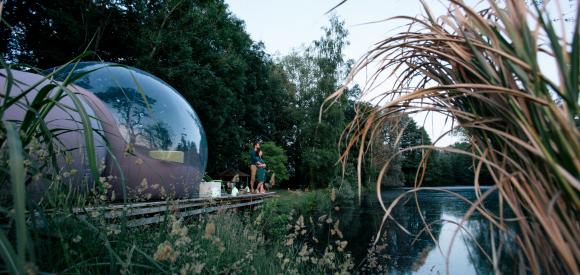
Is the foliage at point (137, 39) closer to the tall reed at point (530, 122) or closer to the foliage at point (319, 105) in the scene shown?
the foliage at point (319, 105)

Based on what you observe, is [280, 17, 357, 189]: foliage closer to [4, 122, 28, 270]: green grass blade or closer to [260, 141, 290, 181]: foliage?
[260, 141, 290, 181]: foliage

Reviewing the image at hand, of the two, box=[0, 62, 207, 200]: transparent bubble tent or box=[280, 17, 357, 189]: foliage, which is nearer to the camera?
box=[0, 62, 207, 200]: transparent bubble tent

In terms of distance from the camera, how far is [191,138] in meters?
6.98

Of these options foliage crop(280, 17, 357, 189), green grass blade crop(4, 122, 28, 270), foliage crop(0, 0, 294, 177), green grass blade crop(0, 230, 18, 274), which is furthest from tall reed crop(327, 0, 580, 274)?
foliage crop(280, 17, 357, 189)

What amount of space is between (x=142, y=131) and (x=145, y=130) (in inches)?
2.1

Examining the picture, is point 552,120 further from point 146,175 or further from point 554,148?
point 146,175

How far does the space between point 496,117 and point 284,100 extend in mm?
41306

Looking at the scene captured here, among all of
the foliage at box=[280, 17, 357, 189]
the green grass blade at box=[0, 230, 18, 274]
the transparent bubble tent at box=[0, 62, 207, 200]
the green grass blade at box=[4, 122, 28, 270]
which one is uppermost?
the foliage at box=[280, 17, 357, 189]

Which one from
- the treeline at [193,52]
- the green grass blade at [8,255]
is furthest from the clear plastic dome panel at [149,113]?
the treeline at [193,52]

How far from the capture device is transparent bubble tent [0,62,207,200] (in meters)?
5.35

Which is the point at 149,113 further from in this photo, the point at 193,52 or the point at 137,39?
the point at 193,52

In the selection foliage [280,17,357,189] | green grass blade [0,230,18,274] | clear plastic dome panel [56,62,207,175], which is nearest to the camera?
green grass blade [0,230,18,274]

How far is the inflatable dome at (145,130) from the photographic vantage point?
5.44m

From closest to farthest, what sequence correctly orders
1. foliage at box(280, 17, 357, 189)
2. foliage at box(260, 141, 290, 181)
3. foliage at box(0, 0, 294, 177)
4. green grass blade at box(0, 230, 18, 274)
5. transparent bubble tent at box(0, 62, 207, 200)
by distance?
green grass blade at box(0, 230, 18, 274) < transparent bubble tent at box(0, 62, 207, 200) < foliage at box(0, 0, 294, 177) < foliage at box(280, 17, 357, 189) < foliage at box(260, 141, 290, 181)
